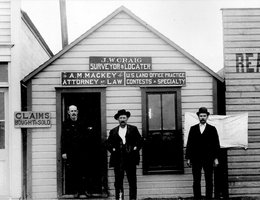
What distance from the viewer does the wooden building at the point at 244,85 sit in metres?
10.0

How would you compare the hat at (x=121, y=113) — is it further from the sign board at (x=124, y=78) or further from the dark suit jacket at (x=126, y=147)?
the sign board at (x=124, y=78)

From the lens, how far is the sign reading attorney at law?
9.28 metres

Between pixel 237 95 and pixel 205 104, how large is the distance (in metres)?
0.81

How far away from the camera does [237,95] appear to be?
10133 millimetres

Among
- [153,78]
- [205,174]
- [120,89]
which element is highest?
[153,78]

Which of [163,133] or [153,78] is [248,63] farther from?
[163,133]

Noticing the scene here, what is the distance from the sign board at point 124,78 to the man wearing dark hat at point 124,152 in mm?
1155

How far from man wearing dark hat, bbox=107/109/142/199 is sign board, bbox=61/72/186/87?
116 centimetres

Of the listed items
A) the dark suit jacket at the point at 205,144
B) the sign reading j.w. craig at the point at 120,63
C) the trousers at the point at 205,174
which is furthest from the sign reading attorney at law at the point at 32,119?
the trousers at the point at 205,174

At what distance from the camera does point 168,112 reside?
32.5 ft

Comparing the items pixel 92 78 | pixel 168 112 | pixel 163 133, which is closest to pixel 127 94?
pixel 92 78

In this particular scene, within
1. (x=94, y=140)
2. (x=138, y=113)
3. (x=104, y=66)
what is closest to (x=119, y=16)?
(x=104, y=66)

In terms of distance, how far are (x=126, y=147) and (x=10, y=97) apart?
8.94 feet

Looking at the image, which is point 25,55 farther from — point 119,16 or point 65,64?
point 119,16
